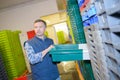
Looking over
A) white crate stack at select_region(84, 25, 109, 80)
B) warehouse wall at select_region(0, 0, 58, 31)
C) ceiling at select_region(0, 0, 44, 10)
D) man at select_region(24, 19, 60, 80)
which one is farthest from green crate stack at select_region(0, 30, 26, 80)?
white crate stack at select_region(84, 25, 109, 80)

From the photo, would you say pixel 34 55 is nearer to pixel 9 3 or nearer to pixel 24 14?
pixel 9 3

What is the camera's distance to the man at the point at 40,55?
2586 mm

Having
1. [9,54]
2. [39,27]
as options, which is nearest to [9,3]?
[9,54]

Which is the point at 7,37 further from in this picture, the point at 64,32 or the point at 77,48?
the point at 64,32

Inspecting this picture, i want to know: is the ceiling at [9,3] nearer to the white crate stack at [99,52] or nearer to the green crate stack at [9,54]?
the green crate stack at [9,54]

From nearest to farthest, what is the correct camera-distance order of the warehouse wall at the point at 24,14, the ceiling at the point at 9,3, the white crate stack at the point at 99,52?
1. the white crate stack at the point at 99,52
2. the ceiling at the point at 9,3
3. the warehouse wall at the point at 24,14

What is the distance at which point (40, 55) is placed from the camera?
2.58 m

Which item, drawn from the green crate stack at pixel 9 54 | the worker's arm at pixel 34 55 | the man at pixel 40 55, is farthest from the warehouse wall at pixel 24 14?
the worker's arm at pixel 34 55

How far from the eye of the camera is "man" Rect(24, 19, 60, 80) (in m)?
2.59

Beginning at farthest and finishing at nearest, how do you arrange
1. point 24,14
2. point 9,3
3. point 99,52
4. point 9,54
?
1. point 24,14
2. point 9,3
3. point 9,54
4. point 99,52

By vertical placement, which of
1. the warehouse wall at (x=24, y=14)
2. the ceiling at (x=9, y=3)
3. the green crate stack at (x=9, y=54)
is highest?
the ceiling at (x=9, y=3)

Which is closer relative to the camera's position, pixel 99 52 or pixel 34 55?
pixel 99 52

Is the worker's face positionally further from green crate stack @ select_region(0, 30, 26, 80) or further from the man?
green crate stack @ select_region(0, 30, 26, 80)

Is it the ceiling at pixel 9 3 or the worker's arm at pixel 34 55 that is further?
the ceiling at pixel 9 3
